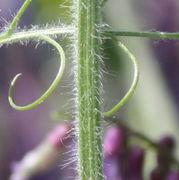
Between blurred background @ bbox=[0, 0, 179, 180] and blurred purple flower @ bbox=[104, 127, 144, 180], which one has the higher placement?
blurred background @ bbox=[0, 0, 179, 180]

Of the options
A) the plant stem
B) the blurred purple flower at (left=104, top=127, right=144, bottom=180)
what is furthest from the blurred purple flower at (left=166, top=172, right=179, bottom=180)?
the plant stem

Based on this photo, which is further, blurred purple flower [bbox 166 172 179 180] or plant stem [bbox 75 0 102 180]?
blurred purple flower [bbox 166 172 179 180]

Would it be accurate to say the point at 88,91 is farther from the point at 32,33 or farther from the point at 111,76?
the point at 111,76

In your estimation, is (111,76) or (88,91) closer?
(88,91)

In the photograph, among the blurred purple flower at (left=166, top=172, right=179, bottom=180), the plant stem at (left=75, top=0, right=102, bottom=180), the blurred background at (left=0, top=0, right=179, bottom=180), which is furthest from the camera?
the blurred background at (left=0, top=0, right=179, bottom=180)

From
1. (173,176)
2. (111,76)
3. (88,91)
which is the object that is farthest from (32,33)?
(111,76)

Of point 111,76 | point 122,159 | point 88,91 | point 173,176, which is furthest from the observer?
point 111,76

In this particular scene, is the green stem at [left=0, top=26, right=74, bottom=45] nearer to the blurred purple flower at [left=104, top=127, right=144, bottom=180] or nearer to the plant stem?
the plant stem

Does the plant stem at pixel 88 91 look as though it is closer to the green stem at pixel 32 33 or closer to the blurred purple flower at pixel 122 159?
the green stem at pixel 32 33
